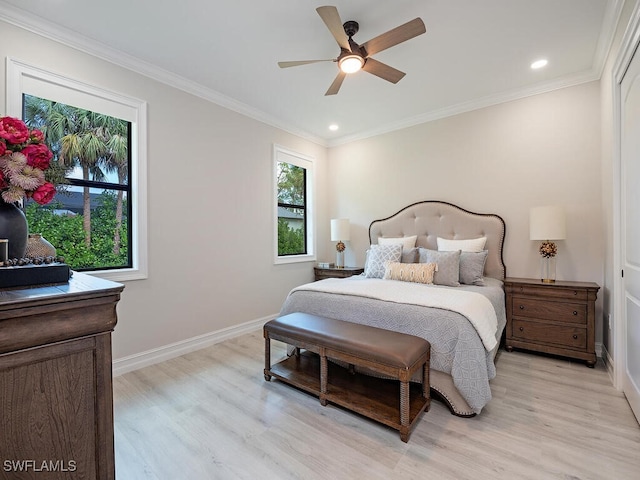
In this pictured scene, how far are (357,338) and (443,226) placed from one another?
246 cm

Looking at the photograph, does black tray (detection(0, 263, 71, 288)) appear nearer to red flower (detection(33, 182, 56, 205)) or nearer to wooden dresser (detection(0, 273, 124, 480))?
wooden dresser (detection(0, 273, 124, 480))

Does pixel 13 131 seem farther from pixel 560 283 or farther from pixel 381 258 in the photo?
pixel 560 283

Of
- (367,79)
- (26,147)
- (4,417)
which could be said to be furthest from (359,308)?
(367,79)

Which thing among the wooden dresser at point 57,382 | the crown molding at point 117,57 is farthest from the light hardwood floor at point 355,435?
the crown molding at point 117,57

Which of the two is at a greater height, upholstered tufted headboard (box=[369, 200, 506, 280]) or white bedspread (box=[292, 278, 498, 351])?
upholstered tufted headboard (box=[369, 200, 506, 280])

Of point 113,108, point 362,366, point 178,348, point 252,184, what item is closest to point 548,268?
point 362,366

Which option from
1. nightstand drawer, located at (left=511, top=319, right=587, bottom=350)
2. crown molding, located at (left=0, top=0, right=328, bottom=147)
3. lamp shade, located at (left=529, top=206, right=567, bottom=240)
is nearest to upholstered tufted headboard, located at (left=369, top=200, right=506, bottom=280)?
lamp shade, located at (left=529, top=206, right=567, bottom=240)

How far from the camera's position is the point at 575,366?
8.96ft

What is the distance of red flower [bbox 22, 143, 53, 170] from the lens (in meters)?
1.20

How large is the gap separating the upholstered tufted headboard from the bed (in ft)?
0.03

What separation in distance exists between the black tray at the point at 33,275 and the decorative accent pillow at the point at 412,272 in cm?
284

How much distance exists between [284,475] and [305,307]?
1.34 meters

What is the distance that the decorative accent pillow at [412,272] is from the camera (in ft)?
10.3

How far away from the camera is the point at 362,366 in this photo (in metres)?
2.06
